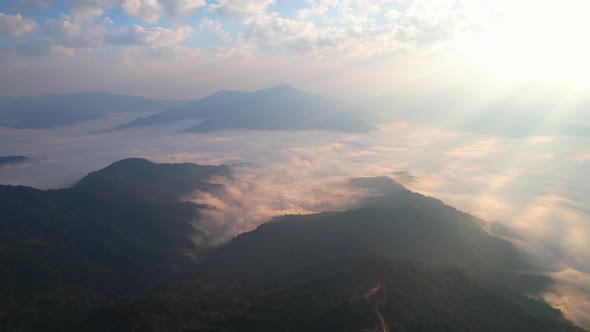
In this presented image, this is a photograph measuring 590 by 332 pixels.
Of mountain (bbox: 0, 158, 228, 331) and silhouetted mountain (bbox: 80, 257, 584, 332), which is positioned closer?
silhouetted mountain (bbox: 80, 257, 584, 332)

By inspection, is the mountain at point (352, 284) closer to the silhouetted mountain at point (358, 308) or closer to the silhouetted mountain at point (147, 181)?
the silhouetted mountain at point (358, 308)

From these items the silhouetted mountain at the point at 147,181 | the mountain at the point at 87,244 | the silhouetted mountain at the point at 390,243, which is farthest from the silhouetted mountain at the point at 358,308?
the silhouetted mountain at the point at 147,181

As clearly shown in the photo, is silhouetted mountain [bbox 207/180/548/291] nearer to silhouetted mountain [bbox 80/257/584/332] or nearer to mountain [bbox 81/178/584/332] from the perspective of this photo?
mountain [bbox 81/178/584/332]

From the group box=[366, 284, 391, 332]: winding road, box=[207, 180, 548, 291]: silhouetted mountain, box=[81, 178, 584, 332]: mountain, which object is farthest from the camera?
box=[207, 180, 548, 291]: silhouetted mountain

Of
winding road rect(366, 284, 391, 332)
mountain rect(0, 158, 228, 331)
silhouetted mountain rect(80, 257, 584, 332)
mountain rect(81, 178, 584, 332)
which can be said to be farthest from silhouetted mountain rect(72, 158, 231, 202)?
winding road rect(366, 284, 391, 332)

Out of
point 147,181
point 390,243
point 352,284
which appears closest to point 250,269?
point 390,243

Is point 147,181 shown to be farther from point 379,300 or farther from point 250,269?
point 379,300

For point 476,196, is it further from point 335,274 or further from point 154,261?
point 154,261
